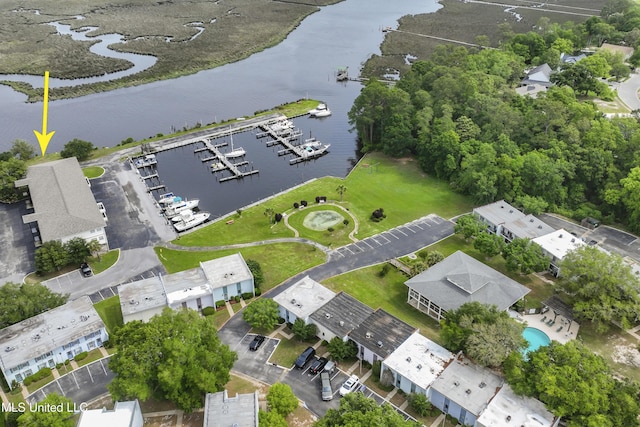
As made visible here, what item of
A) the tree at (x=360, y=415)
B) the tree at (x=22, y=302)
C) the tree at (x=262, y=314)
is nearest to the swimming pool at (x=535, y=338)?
the tree at (x=360, y=415)

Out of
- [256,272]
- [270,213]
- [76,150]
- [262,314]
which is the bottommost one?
[270,213]

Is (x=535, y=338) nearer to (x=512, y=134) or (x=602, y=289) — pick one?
(x=602, y=289)

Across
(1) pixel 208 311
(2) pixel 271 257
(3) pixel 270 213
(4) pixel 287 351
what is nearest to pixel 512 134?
(3) pixel 270 213

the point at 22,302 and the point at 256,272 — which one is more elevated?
the point at 22,302

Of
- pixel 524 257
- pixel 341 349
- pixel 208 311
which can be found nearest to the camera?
pixel 341 349

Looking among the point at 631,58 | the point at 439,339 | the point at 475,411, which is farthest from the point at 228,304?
the point at 631,58

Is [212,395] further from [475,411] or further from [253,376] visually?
[475,411]
